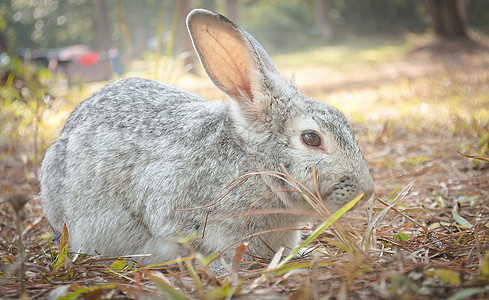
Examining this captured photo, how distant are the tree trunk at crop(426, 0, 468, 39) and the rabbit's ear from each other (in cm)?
Answer: 1511

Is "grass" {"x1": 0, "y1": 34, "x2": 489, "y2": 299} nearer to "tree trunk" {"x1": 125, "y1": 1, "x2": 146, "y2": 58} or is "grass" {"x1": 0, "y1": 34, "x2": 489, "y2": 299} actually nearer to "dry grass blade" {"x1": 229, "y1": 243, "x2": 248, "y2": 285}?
"dry grass blade" {"x1": 229, "y1": 243, "x2": 248, "y2": 285}

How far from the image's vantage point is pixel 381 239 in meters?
2.43

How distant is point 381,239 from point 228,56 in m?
1.41

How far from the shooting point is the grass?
1547 millimetres

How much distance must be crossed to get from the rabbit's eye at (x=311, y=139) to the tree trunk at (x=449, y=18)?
15.2 meters

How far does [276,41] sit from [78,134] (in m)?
34.8

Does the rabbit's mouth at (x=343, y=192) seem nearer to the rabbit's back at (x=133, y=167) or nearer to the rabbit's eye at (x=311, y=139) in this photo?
the rabbit's eye at (x=311, y=139)

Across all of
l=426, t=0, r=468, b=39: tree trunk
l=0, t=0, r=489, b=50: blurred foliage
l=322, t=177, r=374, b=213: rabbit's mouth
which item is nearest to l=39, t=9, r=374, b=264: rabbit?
l=322, t=177, r=374, b=213: rabbit's mouth

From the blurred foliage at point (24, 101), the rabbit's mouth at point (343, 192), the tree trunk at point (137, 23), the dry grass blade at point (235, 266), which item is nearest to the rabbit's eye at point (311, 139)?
the rabbit's mouth at point (343, 192)

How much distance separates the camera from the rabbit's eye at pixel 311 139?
2.46m

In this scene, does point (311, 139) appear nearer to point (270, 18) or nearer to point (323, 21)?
point (323, 21)

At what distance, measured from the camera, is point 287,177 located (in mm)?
2387

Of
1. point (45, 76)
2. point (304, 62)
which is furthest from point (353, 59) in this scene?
point (45, 76)

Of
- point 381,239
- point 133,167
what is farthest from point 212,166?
point 381,239
